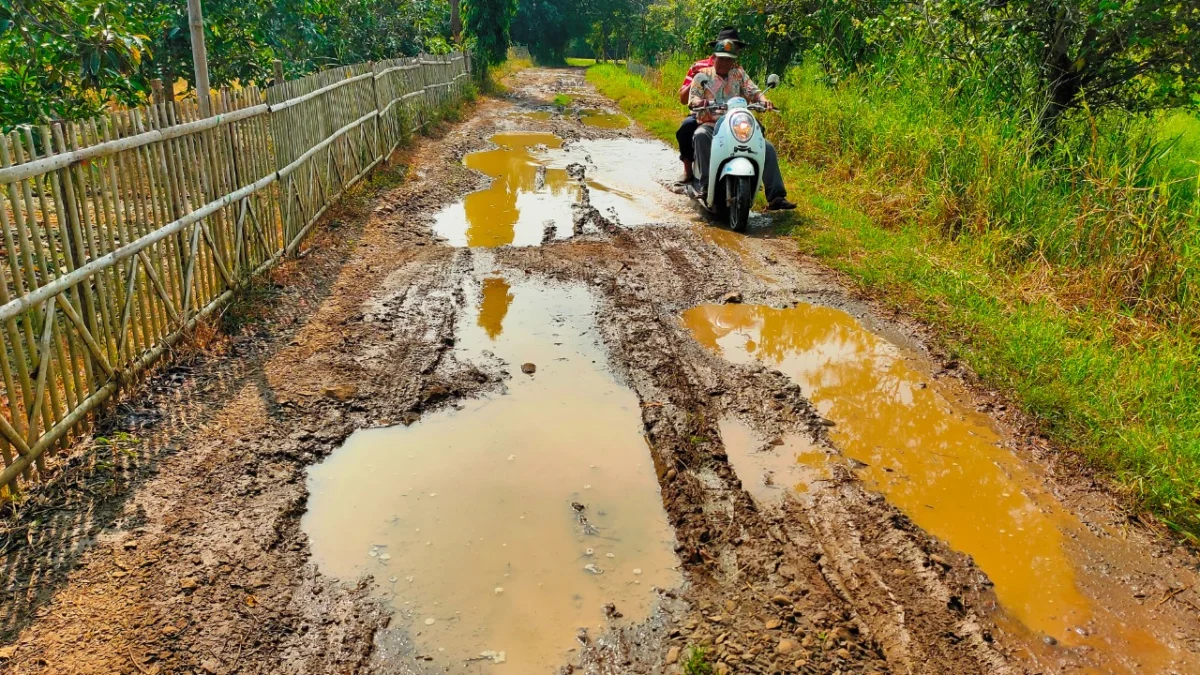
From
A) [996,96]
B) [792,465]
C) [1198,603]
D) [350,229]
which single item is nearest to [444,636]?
[792,465]

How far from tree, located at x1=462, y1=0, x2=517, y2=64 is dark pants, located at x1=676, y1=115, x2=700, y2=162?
60.6ft

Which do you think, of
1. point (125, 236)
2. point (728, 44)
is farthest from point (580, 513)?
point (728, 44)

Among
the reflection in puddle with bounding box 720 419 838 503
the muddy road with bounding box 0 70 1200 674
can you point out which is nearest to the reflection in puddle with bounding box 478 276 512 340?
the muddy road with bounding box 0 70 1200 674

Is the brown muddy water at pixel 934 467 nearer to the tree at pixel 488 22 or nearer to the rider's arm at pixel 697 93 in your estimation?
the rider's arm at pixel 697 93

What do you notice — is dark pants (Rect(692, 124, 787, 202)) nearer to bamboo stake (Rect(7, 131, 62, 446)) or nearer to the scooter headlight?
the scooter headlight

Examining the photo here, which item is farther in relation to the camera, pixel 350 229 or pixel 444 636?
pixel 350 229

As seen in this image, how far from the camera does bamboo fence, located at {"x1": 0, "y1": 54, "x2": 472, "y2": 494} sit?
3271 mm

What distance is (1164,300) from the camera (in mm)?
4922

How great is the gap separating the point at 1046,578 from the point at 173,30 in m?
9.31

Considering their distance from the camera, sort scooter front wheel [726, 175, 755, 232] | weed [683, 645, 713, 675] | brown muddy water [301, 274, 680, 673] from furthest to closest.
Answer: scooter front wheel [726, 175, 755, 232], brown muddy water [301, 274, 680, 673], weed [683, 645, 713, 675]

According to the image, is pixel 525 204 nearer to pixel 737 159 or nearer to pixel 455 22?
pixel 737 159

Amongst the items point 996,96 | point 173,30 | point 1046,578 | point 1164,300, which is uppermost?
point 173,30

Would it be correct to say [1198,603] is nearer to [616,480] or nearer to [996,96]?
[616,480]

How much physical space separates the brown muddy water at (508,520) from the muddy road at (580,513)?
1 cm
